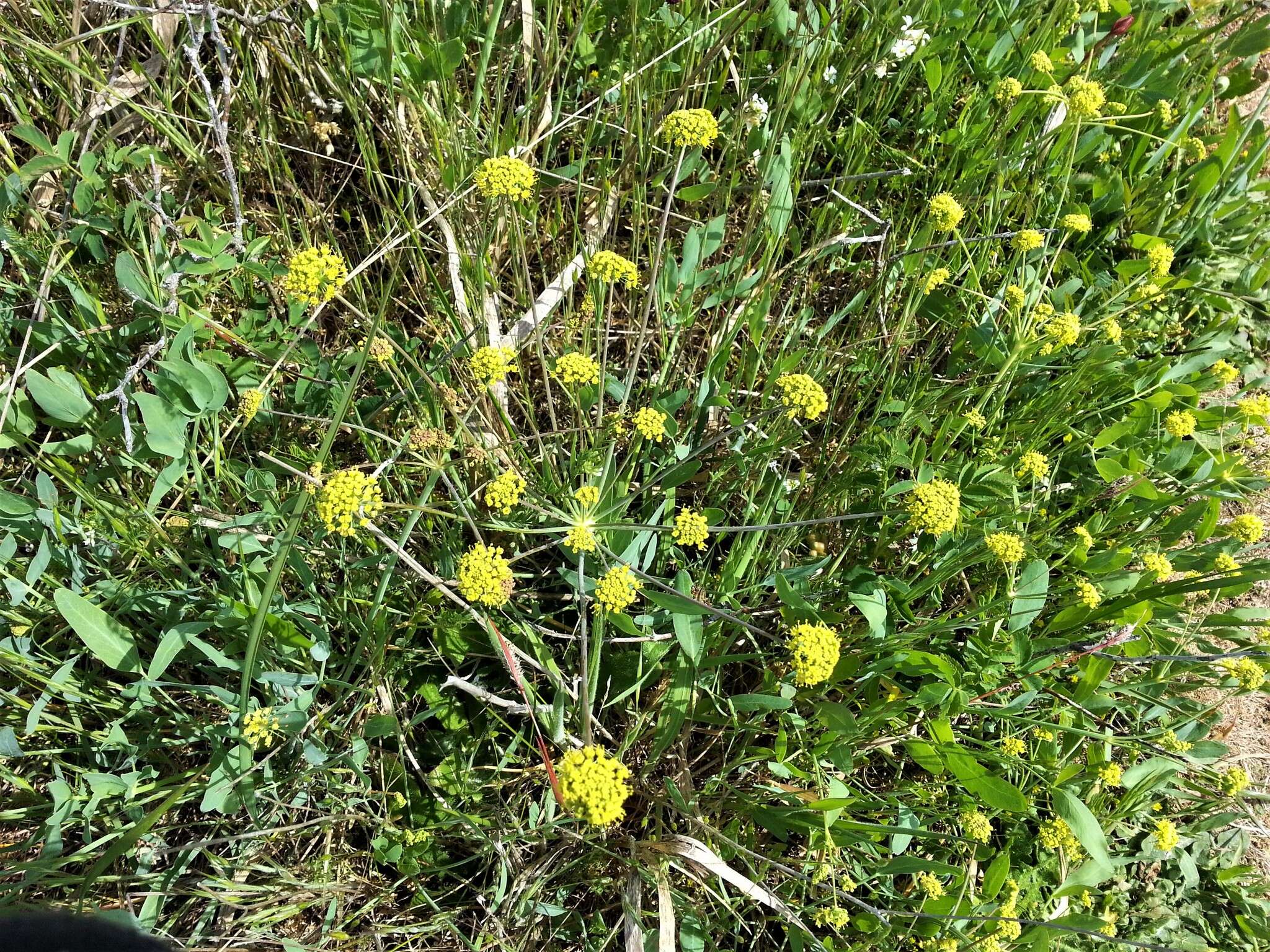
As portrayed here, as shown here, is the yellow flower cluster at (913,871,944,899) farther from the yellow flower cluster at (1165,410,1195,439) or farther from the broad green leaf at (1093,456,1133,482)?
the yellow flower cluster at (1165,410,1195,439)

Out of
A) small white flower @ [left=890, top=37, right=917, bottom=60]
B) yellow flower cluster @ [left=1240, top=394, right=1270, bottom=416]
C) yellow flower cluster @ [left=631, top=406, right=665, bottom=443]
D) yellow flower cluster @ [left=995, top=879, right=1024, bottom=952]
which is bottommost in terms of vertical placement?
yellow flower cluster @ [left=995, top=879, right=1024, bottom=952]

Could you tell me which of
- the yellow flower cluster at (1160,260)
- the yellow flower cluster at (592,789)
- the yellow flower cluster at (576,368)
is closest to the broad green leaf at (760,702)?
the yellow flower cluster at (592,789)

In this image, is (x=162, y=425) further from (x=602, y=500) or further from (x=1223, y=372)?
(x=1223, y=372)

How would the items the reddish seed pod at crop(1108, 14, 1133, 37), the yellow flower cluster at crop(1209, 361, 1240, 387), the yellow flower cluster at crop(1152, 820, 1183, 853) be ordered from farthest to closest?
the reddish seed pod at crop(1108, 14, 1133, 37) → the yellow flower cluster at crop(1209, 361, 1240, 387) → the yellow flower cluster at crop(1152, 820, 1183, 853)

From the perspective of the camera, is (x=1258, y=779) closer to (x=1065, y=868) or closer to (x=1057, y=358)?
(x=1065, y=868)

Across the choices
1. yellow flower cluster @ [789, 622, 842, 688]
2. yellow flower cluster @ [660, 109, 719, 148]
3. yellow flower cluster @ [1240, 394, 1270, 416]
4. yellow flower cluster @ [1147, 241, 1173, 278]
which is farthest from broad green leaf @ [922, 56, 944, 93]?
yellow flower cluster @ [789, 622, 842, 688]

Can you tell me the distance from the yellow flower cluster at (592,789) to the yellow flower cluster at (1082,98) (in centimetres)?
243

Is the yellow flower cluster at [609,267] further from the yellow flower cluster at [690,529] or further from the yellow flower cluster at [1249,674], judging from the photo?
the yellow flower cluster at [1249,674]

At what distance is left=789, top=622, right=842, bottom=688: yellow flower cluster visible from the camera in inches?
70.2

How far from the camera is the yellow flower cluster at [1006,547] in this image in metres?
2.07

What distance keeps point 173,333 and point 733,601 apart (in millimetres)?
1721

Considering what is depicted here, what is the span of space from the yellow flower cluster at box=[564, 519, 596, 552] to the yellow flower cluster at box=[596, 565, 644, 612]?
9 cm

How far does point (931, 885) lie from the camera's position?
6.64ft

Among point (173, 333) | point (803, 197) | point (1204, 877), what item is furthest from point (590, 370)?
point (1204, 877)
